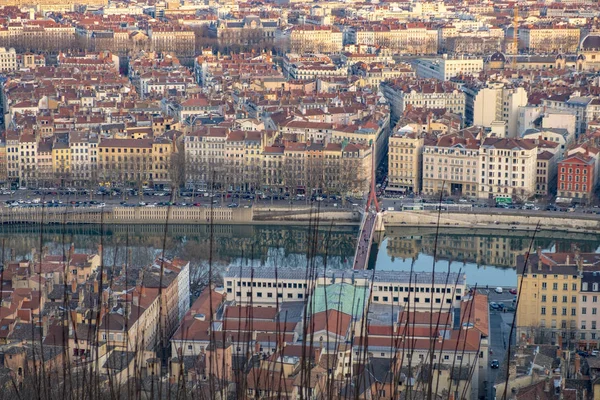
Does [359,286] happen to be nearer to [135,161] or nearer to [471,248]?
[471,248]

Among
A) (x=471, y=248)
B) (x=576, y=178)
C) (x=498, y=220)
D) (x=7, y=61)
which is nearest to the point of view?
(x=471, y=248)

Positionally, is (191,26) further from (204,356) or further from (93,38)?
(204,356)

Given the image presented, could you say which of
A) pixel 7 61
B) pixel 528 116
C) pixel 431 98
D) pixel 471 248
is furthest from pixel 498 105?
pixel 7 61

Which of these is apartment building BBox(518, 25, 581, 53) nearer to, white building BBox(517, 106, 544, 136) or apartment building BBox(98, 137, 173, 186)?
white building BBox(517, 106, 544, 136)

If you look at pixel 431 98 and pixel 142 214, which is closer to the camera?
pixel 142 214

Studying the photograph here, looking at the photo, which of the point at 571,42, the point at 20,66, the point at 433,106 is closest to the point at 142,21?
the point at 20,66

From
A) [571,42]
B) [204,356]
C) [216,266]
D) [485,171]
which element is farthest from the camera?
[571,42]
